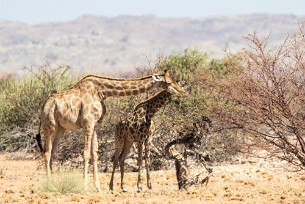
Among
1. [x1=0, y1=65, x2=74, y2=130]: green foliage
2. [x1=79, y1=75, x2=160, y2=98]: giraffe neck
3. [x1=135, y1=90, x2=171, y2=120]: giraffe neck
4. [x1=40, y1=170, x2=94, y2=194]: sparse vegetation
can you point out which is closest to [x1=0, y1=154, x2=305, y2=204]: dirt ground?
[x1=40, y1=170, x2=94, y2=194]: sparse vegetation

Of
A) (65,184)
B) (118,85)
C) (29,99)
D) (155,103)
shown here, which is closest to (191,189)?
(155,103)

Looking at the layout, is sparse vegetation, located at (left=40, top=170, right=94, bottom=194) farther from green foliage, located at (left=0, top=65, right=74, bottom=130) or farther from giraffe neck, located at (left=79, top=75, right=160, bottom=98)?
green foliage, located at (left=0, top=65, right=74, bottom=130)

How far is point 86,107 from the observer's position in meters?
13.9

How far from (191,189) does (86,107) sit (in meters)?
2.84

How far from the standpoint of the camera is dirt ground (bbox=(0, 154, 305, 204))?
1286cm

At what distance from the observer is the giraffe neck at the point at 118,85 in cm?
1430

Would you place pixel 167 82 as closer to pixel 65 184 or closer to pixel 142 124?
pixel 142 124

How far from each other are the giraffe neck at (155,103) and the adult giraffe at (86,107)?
36 cm

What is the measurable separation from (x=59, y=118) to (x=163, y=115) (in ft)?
17.5

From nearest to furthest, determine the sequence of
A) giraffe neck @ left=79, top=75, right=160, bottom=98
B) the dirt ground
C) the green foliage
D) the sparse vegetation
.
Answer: the dirt ground < the sparse vegetation < giraffe neck @ left=79, top=75, right=160, bottom=98 < the green foliage

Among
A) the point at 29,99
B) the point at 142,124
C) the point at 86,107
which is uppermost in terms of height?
the point at 29,99

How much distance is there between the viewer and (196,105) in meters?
18.3

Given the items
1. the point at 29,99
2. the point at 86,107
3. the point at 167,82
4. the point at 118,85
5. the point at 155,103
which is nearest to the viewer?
the point at 86,107

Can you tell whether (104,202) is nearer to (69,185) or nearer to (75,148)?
(69,185)
